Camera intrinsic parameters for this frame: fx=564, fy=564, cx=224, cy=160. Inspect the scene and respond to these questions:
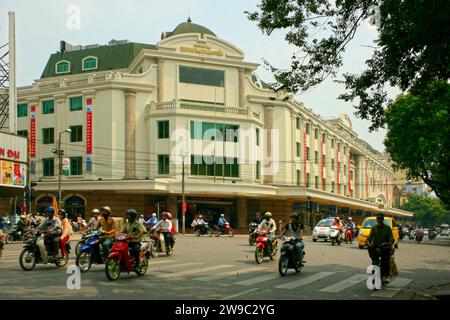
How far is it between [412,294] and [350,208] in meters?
68.7

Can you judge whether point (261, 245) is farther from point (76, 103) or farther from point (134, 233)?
point (76, 103)

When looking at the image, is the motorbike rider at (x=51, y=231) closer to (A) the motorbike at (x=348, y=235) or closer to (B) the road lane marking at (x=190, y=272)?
(B) the road lane marking at (x=190, y=272)

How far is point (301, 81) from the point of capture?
12719mm

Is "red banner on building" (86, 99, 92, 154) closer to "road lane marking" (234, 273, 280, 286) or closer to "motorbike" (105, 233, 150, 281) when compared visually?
"road lane marking" (234, 273, 280, 286)

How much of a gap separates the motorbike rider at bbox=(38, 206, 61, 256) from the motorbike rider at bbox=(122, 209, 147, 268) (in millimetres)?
2746

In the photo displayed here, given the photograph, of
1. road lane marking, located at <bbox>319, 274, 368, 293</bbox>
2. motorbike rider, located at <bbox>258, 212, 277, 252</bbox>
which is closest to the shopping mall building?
motorbike rider, located at <bbox>258, 212, 277, 252</bbox>

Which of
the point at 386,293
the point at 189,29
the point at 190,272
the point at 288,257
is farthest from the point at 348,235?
the point at 189,29

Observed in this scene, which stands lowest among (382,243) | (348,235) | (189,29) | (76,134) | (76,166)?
(348,235)

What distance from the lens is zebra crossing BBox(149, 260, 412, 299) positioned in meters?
12.2

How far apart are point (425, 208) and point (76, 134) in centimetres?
9187

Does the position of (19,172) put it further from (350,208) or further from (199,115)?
(350,208)

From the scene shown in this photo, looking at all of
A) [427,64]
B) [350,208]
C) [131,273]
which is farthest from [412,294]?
[350,208]

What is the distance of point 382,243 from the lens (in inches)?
479

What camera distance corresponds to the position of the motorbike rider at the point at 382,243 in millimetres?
12116
